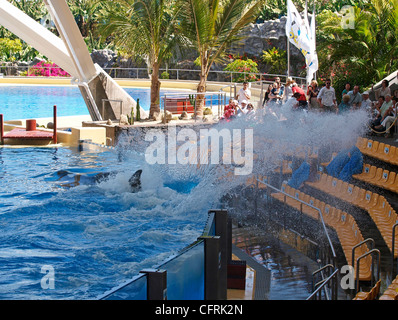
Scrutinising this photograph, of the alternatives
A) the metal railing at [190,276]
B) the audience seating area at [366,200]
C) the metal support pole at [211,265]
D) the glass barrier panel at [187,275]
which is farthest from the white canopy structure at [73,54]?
the glass barrier panel at [187,275]

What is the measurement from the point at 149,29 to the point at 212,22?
2.30 metres

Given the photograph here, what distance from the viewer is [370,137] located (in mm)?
13109

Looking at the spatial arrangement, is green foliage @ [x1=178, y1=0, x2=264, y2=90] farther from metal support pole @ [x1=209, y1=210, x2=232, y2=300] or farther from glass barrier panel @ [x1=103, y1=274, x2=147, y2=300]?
glass barrier panel @ [x1=103, y1=274, x2=147, y2=300]

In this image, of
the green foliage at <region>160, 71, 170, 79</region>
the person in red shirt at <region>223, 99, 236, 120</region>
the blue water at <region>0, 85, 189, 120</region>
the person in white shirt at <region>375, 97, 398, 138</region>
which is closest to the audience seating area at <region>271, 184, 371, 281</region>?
the person in white shirt at <region>375, 97, 398, 138</region>

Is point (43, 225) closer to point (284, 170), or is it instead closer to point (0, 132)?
point (284, 170)

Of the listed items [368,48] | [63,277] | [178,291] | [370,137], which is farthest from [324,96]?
[178,291]

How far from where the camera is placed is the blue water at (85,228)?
8.57 metres

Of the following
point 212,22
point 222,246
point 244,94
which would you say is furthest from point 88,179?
point 212,22

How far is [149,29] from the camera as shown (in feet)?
66.1

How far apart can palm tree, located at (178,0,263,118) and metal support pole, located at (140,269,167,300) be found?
16.0m

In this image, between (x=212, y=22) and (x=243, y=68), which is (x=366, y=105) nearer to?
(x=212, y=22)

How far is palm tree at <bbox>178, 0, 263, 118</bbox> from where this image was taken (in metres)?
20.0

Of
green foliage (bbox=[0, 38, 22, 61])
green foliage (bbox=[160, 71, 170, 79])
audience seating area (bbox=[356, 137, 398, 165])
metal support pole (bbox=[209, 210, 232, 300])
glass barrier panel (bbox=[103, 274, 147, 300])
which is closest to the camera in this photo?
glass barrier panel (bbox=[103, 274, 147, 300])

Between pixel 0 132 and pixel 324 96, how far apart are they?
34.8ft
